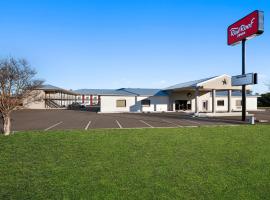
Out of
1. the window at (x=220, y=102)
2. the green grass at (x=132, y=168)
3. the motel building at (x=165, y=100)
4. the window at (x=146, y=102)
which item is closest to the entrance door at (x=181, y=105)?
the motel building at (x=165, y=100)

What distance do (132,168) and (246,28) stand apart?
22.8 meters

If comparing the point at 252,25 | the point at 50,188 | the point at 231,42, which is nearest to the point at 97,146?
the point at 50,188

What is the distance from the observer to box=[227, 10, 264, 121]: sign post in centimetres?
2322

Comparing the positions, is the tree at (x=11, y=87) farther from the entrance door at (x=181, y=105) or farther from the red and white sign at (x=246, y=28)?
the entrance door at (x=181, y=105)

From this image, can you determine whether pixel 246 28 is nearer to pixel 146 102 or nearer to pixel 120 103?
pixel 146 102

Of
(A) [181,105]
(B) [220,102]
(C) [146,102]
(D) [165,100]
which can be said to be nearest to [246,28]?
(D) [165,100]

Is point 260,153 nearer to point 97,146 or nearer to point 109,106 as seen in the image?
point 97,146

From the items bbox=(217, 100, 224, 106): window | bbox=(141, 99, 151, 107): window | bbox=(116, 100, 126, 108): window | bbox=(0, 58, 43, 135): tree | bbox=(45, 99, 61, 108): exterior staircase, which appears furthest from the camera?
bbox=(45, 99, 61, 108): exterior staircase

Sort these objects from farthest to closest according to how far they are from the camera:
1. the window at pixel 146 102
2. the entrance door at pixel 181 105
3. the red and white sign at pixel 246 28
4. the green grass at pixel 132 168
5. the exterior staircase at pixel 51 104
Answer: the exterior staircase at pixel 51 104
the entrance door at pixel 181 105
the window at pixel 146 102
the red and white sign at pixel 246 28
the green grass at pixel 132 168

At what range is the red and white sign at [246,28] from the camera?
23.2 metres

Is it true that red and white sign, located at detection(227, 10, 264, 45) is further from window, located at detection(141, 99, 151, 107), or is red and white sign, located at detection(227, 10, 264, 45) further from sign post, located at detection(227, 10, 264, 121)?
window, located at detection(141, 99, 151, 107)

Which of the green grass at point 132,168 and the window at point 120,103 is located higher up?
the window at point 120,103

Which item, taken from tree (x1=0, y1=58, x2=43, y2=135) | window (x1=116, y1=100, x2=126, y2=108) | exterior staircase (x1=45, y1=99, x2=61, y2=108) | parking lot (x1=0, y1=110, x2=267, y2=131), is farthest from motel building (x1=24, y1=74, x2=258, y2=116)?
tree (x1=0, y1=58, x2=43, y2=135)

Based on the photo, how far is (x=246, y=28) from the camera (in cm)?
Result: 2480
